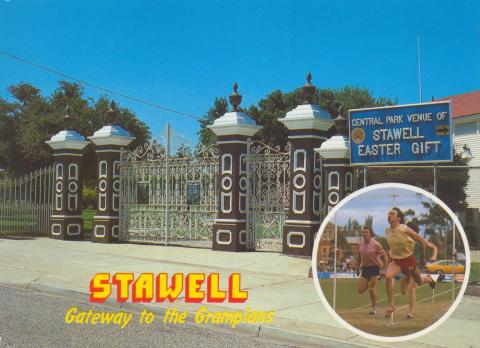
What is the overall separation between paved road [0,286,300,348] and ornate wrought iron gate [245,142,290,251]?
6.29 metres

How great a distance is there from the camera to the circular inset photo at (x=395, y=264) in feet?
10.5

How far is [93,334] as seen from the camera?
6.31 m

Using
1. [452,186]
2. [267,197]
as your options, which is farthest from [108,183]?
[452,186]

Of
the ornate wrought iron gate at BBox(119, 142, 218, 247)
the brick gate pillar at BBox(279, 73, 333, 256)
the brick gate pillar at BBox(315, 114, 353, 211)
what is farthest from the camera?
the ornate wrought iron gate at BBox(119, 142, 218, 247)

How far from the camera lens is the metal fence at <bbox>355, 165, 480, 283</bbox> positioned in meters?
13.5

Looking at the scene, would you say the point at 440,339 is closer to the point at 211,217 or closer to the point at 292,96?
the point at 211,217

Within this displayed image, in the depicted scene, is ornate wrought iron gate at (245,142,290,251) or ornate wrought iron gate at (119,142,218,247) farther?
ornate wrought iron gate at (119,142,218,247)

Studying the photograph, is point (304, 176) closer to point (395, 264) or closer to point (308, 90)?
point (308, 90)

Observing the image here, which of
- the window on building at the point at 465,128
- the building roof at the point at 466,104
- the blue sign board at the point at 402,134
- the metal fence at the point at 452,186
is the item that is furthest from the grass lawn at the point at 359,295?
the window on building at the point at 465,128

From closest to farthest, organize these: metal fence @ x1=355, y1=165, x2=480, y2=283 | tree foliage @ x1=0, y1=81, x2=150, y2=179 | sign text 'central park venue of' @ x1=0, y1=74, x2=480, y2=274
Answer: sign text 'central park venue of' @ x1=0, y1=74, x2=480, y2=274 → metal fence @ x1=355, y1=165, x2=480, y2=283 → tree foliage @ x1=0, y1=81, x2=150, y2=179

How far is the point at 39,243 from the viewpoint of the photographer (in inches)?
653

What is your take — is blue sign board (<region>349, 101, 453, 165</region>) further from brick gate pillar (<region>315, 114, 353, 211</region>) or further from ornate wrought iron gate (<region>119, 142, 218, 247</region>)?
ornate wrought iron gate (<region>119, 142, 218, 247</region>)

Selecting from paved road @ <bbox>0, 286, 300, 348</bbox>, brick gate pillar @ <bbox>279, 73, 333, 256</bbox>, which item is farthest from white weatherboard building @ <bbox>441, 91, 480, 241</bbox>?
paved road @ <bbox>0, 286, 300, 348</bbox>

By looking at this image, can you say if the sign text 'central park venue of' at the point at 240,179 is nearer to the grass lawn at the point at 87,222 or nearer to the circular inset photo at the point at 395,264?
the grass lawn at the point at 87,222
